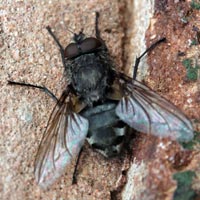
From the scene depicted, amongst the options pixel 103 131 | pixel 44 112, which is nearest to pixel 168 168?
pixel 103 131

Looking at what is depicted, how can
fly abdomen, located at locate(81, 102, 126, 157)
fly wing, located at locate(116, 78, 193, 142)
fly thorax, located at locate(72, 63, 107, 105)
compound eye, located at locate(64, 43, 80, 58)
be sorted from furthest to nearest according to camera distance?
1. compound eye, located at locate(64, 43, 80, 58)
2. fly thorax, located at locate(72, 63, 107, 105)
3. fly abdomen, located at locate(81, 102, 126, 157)
4. fly wing, located at locate(116, 78, 193, 142)

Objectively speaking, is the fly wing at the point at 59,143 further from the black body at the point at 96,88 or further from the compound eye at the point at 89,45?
the compound eye at the point at 89,45

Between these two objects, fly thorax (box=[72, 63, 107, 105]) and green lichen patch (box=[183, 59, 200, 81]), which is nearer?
green lichen patch (box=[183, 59, 200, 81])

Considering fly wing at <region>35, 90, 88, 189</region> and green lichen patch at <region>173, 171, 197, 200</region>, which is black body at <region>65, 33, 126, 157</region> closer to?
fly wing at <region>35, 90, 88, 189</region>

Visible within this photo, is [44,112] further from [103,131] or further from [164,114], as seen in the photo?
[164,114]

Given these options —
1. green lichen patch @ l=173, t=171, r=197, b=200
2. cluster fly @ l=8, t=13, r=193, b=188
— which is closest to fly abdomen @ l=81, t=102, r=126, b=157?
cluster fly @ l=8, t=13, r=193, b=188

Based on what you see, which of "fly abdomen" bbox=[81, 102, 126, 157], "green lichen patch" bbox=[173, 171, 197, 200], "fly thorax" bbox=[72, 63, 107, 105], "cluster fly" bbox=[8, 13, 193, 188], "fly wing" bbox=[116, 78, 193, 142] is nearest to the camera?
"green lichen patch" bbox=[173, 171, 197, 200]

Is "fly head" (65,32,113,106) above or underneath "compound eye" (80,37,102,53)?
underneath

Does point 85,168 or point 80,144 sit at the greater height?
point 80,144

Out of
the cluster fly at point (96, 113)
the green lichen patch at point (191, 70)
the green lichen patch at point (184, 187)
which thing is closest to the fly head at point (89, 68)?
the cluster fly at point (96, 113)

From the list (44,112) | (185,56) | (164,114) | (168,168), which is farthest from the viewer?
(44,112)
